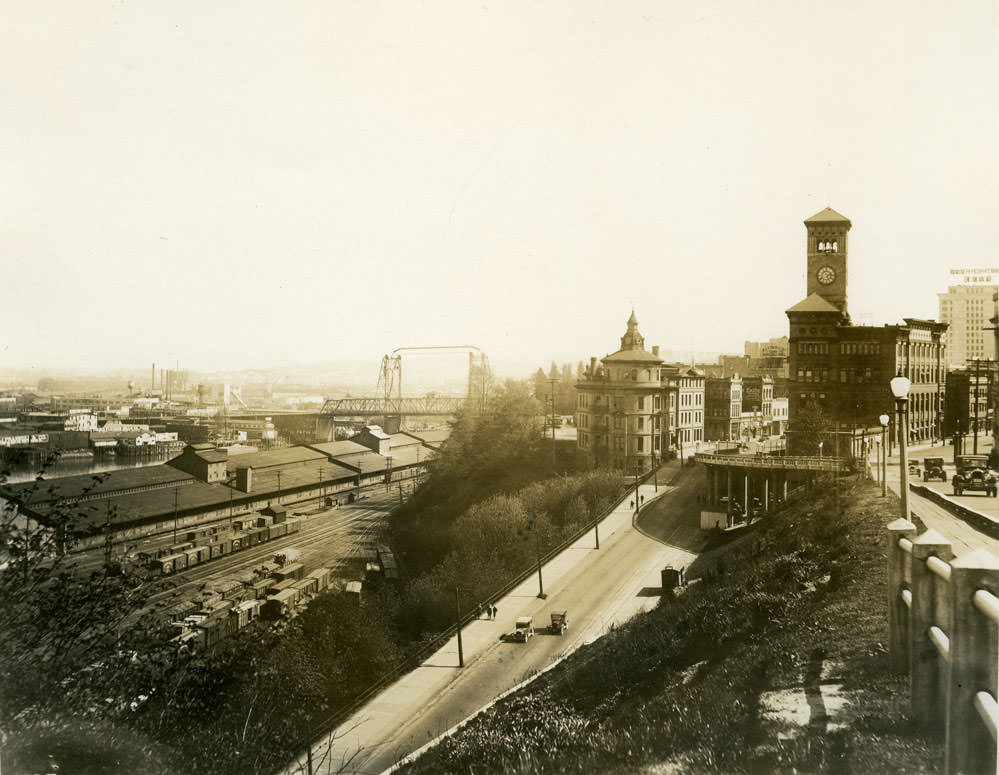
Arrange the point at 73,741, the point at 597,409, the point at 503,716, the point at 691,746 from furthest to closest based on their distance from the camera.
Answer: the point at 597,409
the point at 503,716
the point at 73,741
the point at 691,746

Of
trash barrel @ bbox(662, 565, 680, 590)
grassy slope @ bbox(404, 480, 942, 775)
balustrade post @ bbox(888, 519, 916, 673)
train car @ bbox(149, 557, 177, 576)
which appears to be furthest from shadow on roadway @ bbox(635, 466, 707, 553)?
balustrade post @ bbox(888, 519, 916, 673)

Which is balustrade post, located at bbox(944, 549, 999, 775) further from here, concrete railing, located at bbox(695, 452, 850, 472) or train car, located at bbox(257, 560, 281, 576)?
concrete railing, located at bbox(695, 452, 850, 472)

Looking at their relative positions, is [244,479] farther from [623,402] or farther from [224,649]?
[623,402]

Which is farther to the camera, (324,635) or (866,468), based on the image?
(866,468)

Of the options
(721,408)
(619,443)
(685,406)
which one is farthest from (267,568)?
(721,408)

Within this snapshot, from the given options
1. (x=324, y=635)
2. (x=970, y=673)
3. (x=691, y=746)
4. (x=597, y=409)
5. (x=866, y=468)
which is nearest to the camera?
(x=970, y=673)

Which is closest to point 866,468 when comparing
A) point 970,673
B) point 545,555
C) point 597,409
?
point 545,555

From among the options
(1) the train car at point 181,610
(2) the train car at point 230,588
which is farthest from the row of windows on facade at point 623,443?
(1) the train car at point 181,610

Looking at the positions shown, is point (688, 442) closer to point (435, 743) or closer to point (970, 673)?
point (435, 743)
